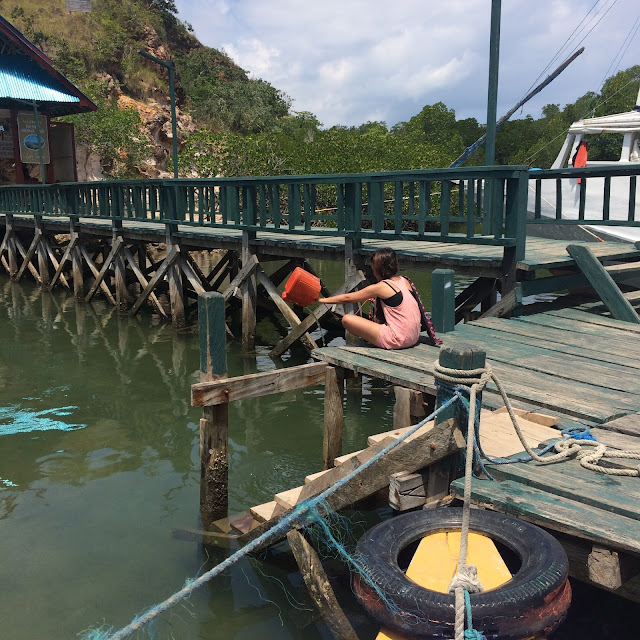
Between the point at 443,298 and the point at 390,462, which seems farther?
the point at 443,298

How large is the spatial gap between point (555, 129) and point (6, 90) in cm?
5310

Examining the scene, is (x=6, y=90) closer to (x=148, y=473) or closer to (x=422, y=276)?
(x=422, y=276)

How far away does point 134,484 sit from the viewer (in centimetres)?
645

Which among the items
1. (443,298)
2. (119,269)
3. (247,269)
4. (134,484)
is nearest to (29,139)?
(119,269)

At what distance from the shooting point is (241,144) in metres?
27.6

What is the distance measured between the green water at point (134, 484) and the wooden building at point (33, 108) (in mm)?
16657

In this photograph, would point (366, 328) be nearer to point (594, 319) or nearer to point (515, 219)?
point (515, 219)

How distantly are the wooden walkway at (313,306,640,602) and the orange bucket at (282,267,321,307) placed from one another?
1140mm

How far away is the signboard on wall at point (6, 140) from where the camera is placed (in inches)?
1095

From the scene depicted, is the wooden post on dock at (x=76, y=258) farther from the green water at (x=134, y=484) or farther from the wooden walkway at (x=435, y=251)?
the wooden walkway at (x=435, y=251)

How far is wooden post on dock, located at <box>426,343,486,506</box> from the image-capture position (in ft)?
10.8

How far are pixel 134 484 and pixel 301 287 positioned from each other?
2563 mm

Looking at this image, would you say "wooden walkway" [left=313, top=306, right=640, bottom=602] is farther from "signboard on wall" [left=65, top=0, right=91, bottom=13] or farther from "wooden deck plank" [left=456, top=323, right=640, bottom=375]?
"signboard on wall" [left=65, top=0, right=91, bottom=13]

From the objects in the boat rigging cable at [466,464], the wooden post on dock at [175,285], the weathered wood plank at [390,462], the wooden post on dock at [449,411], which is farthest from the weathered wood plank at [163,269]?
the wooden post on dock at [449,411]
